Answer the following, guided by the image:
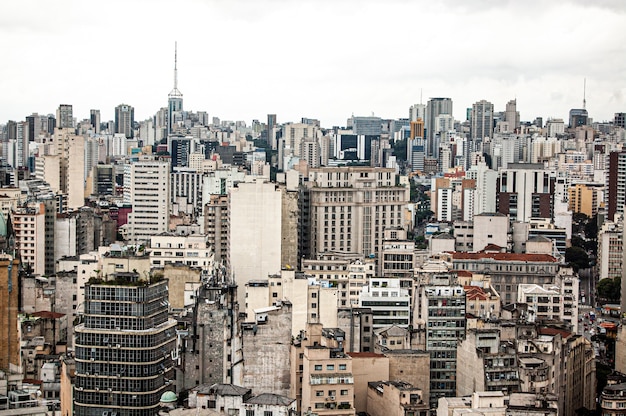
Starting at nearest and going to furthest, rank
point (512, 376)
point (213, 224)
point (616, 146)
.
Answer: point (512, 376) < point (213, 224) < point (616, 146)

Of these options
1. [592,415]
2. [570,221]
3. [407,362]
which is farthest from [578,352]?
[570,221]

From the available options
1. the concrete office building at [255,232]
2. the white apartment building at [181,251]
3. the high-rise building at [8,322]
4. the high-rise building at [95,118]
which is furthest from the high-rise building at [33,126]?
the high-rise building at [8,322]

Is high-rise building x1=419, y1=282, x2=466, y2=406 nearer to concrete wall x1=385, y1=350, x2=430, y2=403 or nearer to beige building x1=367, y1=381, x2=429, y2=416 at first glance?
concrete wall x1=385, y1=350, x2=430, y2=403

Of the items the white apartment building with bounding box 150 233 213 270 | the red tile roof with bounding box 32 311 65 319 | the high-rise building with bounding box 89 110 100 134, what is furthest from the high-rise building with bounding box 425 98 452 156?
the red tile roof with bounding box 32 311 65 319

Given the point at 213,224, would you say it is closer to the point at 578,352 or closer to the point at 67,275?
the point at 67,275

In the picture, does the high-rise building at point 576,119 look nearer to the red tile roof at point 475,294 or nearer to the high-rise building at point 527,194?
the high-rise building at point 527,194

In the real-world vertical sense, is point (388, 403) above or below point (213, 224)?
below
